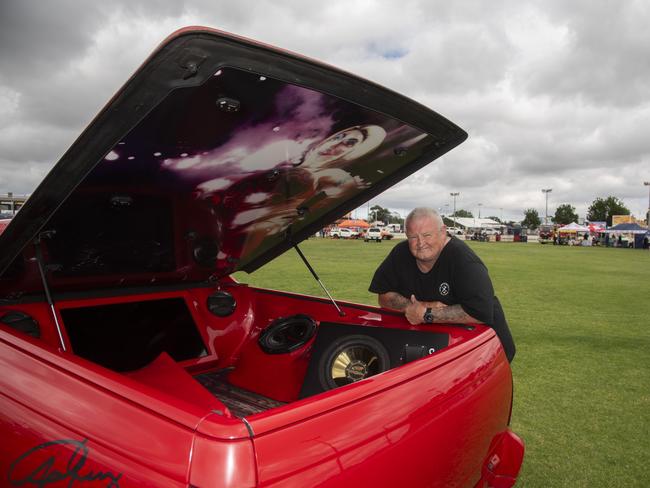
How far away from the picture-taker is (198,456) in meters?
0.91

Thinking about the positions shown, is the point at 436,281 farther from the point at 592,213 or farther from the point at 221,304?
the point at 592,213

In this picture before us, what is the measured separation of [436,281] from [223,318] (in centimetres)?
151

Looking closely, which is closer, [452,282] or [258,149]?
[258,149]

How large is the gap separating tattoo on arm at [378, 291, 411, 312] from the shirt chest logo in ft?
0.73

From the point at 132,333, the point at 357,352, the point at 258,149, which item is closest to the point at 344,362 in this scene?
the point at 357,352

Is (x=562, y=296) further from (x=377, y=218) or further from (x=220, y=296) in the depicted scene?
(x=377, y=218)

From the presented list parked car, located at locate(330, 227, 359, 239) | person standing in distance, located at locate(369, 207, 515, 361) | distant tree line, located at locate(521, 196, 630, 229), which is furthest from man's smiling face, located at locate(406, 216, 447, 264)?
distant tree line, located at locate(521, 196, 630, 229)

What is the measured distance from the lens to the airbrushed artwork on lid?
1.40 meters

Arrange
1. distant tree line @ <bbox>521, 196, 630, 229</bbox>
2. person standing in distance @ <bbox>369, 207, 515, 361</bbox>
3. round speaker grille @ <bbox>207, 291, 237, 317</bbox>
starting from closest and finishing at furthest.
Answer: person standing in distance @ <bbox>369, 207, 515, 361</bbox>
round speaker grille @ <bbox>207, 291, 237, 317</bbox>
distant tree line @ <bbox>521, 196, 630, 229</bbox>

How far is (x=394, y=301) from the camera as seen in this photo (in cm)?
286

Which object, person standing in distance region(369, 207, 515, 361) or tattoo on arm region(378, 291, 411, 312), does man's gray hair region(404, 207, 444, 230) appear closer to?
person standing in distance region(369, 207, 515, 361)

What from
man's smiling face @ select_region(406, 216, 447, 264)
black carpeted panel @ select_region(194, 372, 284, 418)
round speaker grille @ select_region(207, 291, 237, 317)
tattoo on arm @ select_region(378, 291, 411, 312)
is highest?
man's smiling face @ select_region(406, 216, 447, 264)

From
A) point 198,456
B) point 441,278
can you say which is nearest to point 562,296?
point 441,278

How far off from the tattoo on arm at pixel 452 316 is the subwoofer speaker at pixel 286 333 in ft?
2.46
